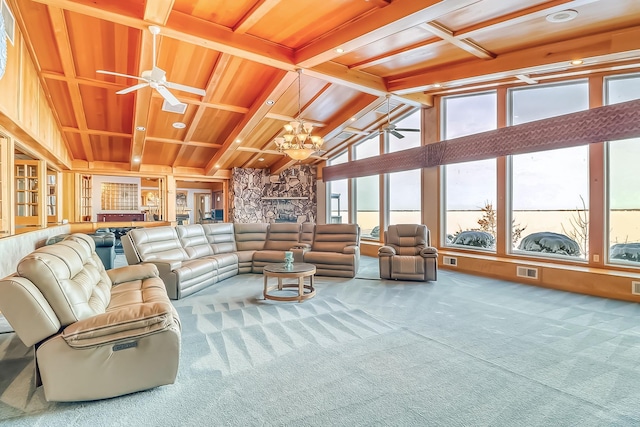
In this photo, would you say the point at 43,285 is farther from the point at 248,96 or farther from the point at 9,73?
the point at 248,96

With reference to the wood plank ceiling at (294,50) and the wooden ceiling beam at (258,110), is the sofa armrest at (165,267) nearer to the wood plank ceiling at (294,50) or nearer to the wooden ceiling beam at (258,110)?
the wood plank ceiling at (294,50)

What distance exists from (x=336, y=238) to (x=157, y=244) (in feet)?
10.2

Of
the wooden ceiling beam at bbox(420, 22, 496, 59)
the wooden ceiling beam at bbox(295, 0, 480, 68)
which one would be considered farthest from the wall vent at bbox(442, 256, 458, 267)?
the wooden ceiling beam at bbox(295, 0, 480, 68)

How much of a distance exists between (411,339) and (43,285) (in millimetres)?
2884

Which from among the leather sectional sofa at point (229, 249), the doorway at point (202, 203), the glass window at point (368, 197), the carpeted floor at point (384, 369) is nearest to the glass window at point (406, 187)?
the glass window at point (368, 197)

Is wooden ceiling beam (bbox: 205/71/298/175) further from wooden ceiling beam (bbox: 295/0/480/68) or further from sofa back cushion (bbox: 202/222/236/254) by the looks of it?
sofa back cushion (bbox: 202/222/236/254)

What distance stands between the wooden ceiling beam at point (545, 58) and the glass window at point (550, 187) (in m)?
0.92

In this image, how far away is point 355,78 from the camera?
17.3 feet

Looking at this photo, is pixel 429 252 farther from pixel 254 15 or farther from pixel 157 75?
pixel 157 75

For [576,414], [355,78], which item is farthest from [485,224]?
[576,414]

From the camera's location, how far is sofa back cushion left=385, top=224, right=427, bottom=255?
19.0 ft

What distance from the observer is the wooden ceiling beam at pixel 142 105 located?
12.7ft

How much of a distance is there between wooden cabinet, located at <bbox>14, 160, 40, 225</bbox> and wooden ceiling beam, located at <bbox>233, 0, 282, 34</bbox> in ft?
16.7

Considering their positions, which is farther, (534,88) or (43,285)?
(534,88)
